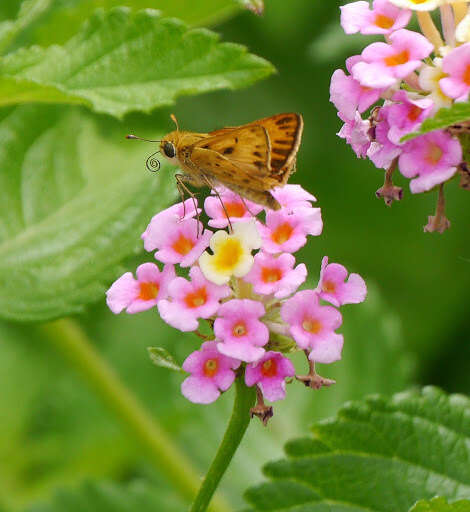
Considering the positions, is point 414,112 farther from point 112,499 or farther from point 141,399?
point 141,399

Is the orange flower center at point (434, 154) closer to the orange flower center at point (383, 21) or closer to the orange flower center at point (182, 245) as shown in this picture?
the orange flower center at point (383, 21)

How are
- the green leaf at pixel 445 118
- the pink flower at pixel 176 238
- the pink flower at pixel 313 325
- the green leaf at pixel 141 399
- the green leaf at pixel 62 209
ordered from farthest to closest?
the green leaf at pixel 141 399
the green leaf at pixel 62 209
the pink flower at pixel 176 238
the pink flower at pixel 313 325
the green leaf at pixel 445 118

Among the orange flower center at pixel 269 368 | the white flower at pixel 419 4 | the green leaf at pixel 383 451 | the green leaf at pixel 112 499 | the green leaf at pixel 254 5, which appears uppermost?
the green leaf at pixel 254 5

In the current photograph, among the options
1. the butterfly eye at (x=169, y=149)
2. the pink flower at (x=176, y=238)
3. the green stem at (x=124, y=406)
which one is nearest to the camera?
the pink flower at (x=176, y=238)

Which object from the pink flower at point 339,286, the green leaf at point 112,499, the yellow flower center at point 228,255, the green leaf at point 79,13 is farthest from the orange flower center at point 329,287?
the green leaf at point 112,499

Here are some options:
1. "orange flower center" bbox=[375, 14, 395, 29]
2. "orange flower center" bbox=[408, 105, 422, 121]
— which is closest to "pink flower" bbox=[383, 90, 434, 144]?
"orange flower center" bbox=[408, 105, 422, 121]

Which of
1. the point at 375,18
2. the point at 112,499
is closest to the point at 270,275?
the point at 375,18
